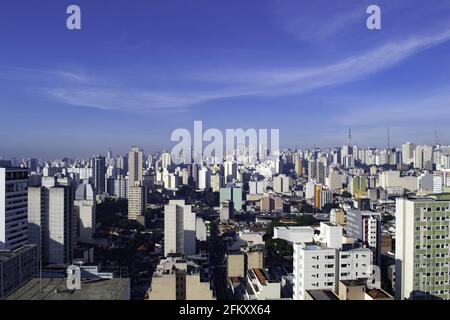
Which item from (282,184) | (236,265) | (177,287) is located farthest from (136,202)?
(177,287)

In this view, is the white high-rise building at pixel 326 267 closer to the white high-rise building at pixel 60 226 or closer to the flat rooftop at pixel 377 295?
the flat rooftop at pixel 377 295

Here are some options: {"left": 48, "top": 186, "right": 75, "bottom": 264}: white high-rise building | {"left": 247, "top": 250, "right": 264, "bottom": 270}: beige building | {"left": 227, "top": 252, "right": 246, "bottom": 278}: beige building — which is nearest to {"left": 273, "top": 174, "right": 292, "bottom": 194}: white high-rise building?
{"left": 247, "top": 250, "right": 264, "bottom": 270}: beige building

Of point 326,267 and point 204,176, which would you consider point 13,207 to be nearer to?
point 204,176

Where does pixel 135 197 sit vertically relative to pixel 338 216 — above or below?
above

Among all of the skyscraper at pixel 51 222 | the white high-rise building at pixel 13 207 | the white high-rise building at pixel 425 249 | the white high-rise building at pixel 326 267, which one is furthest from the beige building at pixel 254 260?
the white high-rise building at pixel 13 207
